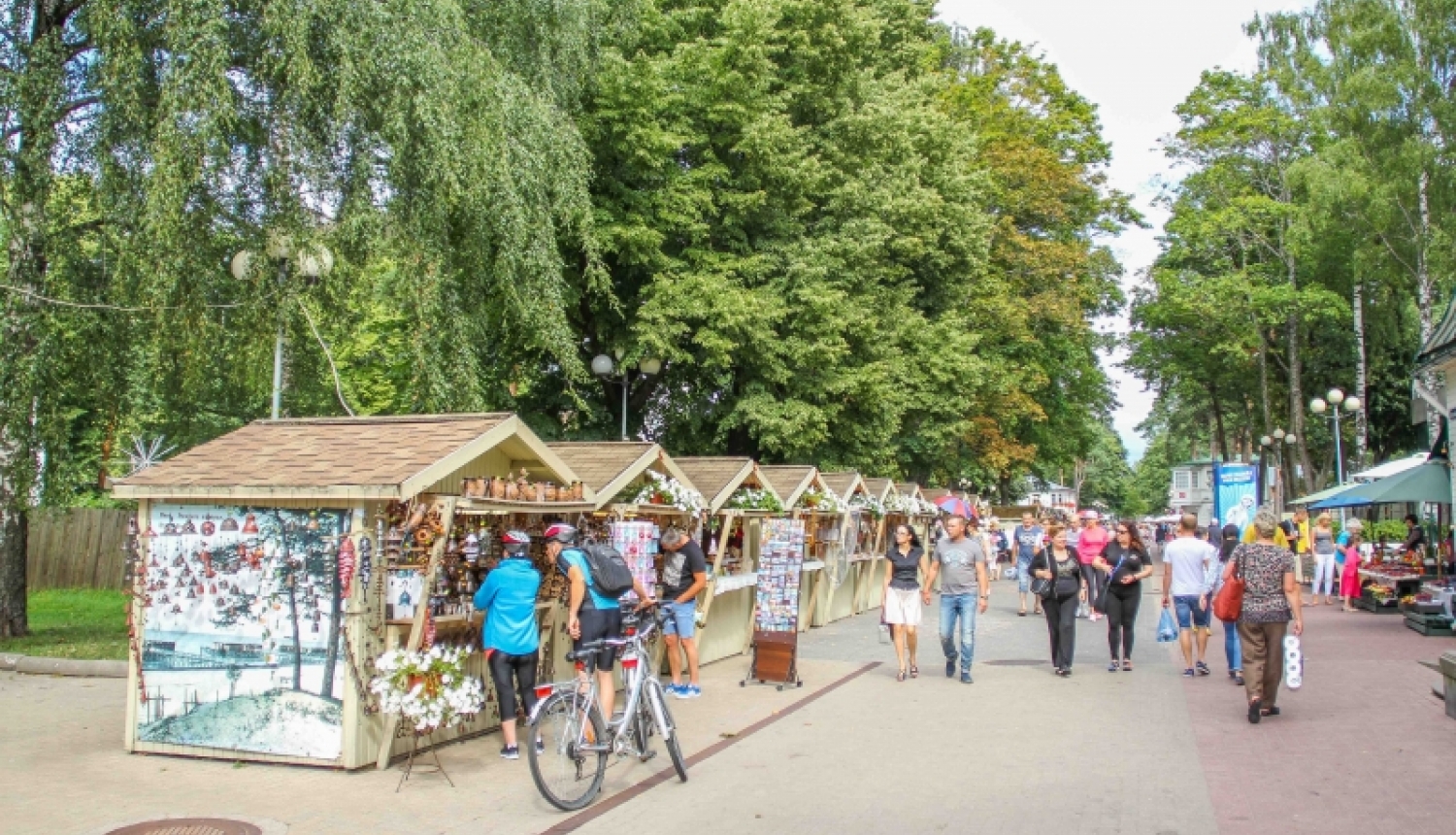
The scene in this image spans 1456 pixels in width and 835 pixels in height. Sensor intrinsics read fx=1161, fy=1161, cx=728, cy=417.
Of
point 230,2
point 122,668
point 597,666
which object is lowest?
point 122,668

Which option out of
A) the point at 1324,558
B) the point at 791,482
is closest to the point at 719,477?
the point at 791,482

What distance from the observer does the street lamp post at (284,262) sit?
12.9 metres

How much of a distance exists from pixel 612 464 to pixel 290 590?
4220 mm

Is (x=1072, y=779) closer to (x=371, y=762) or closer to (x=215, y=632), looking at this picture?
(x=371, y=762)

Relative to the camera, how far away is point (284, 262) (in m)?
13.7

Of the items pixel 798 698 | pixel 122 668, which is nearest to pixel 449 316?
pixel 122 668

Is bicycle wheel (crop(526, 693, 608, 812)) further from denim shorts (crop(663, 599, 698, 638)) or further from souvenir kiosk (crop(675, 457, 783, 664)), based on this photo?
souvenir kiosk (crop(675, 457, 783, 664))

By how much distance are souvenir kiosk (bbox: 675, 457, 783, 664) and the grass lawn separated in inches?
278

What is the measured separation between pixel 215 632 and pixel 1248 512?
23.7 meters

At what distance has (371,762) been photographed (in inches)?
326

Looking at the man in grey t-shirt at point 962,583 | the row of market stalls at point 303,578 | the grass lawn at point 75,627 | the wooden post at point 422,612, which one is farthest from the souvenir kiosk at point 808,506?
the grass lawn at point 75,627

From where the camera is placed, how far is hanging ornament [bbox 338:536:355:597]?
801cm

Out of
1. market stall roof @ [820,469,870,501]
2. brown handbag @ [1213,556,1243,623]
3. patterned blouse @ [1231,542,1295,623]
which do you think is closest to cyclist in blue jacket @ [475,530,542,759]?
patterned blouse @ [1231,542,1295,623]

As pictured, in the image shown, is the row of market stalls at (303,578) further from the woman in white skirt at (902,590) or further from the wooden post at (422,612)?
the woman in white skirt at (902,590)
